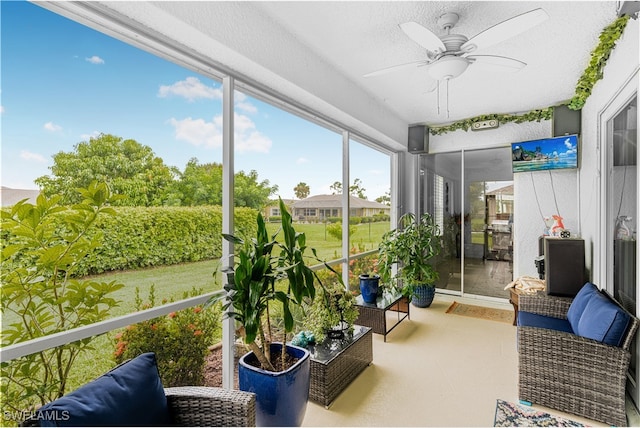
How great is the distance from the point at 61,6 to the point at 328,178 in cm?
247

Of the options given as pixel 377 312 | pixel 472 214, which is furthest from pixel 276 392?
pixel 472 214

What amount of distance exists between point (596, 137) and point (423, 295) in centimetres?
258

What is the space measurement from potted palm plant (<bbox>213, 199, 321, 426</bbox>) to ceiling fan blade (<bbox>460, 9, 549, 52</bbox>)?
1.63m

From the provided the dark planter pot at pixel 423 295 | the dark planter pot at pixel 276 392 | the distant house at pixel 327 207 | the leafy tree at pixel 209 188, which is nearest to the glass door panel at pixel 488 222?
the dark planter pot at pixel 423 295

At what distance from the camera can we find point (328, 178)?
347cm

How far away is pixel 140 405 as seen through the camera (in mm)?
1201

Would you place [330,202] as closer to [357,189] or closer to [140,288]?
[357,189]

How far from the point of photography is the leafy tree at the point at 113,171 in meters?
1.53

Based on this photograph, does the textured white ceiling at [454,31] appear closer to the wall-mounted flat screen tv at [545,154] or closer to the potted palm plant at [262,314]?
the wall-mounted flat screen tv at [545,154]

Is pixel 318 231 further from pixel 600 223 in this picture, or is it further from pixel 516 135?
pixel 516 135

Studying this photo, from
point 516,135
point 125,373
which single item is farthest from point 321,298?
point 516,135

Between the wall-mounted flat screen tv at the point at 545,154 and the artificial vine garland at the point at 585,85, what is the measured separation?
0.40 meters

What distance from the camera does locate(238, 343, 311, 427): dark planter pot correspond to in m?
1.72

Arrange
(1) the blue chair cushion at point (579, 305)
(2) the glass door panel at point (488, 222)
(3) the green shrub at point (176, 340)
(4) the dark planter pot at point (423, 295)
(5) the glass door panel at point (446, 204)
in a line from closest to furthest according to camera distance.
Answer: (3) the green shrub at point (176, 340) → (1) the blue chair cushion at point (579, 305) → (4) the dark planter pot at point (423, 295) → (2) the glass door panel at point (488, 222) → (5) the glass door panel at point (446, 204)
